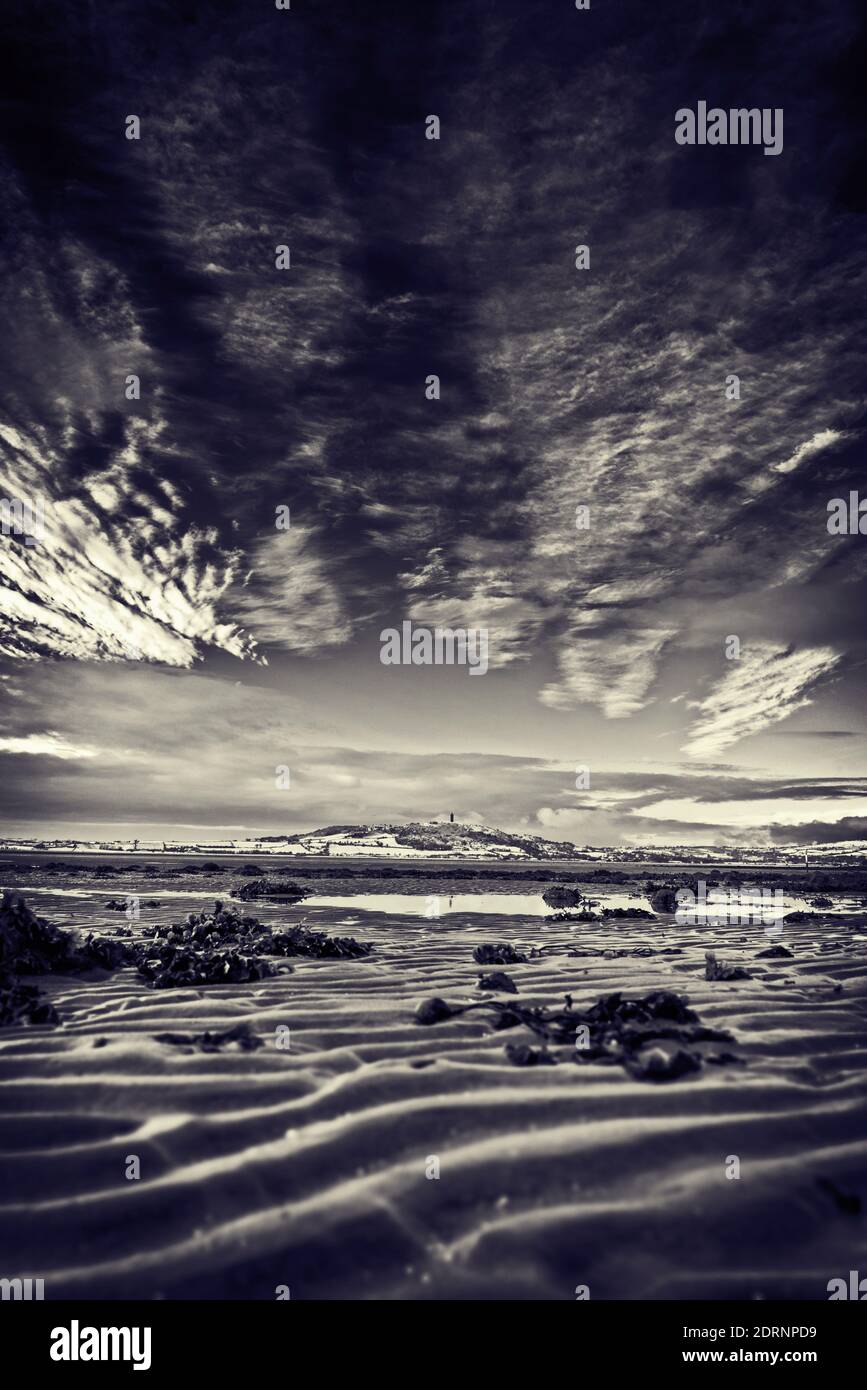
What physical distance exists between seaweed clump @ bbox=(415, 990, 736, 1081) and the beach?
0.08m

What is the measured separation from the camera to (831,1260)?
194 cm

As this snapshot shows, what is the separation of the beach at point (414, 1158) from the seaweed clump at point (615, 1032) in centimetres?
8

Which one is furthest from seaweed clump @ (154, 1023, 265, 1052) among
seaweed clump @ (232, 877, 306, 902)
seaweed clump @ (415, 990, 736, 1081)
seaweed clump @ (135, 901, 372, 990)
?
seaweed clump @ (232, 877, 306, 902)

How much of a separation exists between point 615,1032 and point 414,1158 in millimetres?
1556

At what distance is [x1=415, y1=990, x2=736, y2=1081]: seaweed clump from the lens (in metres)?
3.10

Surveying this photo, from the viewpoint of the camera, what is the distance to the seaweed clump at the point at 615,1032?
10.2 feet

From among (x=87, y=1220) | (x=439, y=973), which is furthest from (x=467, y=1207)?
(x=439, y=973)

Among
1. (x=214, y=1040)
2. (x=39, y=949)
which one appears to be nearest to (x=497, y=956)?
(x=214, y=1040)

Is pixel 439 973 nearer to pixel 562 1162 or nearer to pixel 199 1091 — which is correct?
pixel 199 1091

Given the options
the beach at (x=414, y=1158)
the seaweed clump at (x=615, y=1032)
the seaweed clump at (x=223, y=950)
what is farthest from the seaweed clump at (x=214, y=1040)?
the seaweed clump at (x=223, y=950)

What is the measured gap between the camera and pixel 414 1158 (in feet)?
7.64
